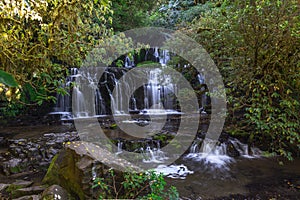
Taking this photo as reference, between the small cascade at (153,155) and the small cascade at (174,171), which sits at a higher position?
the small cascade at (153,155)

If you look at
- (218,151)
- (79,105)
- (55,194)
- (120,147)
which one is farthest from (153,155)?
(79,105)

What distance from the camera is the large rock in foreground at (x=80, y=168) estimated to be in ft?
8.89

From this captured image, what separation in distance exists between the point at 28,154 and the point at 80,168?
2591 mm

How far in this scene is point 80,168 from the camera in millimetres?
2740

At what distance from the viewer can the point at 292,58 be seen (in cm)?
404

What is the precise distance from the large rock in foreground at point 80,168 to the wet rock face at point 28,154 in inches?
59.7

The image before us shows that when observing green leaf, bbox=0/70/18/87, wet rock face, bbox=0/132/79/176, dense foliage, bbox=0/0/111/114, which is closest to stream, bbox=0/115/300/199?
wet rock face, bbox=0/132/79/176

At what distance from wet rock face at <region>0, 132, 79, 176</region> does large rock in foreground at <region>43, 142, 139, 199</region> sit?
1516 millimetres

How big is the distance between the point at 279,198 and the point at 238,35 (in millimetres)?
2992

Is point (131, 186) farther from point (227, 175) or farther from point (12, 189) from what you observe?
point (227, 175)

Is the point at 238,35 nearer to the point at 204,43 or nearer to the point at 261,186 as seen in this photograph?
the point at 204,43

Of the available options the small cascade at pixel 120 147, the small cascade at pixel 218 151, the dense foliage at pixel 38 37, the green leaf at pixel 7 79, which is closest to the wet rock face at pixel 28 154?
the small cascade at pixel 120 147

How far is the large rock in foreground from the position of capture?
8.89ft

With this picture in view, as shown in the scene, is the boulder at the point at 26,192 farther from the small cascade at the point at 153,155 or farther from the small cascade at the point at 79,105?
the small cascade at the point at 79,105
